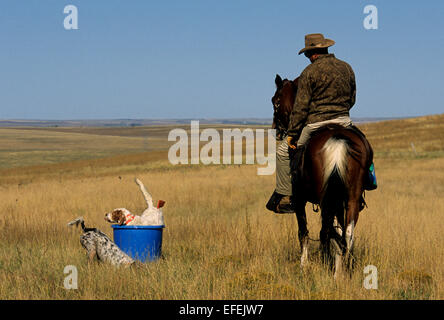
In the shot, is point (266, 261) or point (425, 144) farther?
point (425, 144)

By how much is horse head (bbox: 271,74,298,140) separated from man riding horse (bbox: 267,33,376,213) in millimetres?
383

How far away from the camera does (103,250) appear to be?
289 inches

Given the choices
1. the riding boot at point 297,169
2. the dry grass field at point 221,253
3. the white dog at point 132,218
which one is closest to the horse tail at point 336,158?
the riding boot at point 297,169

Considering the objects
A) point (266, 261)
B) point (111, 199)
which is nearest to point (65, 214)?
point (111, 199)

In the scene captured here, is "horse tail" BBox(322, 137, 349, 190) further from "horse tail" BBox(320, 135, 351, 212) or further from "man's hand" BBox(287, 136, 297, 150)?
"man's hand" BBox(287, 136, 297, 150)

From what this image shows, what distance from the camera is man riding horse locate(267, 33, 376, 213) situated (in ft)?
22.4

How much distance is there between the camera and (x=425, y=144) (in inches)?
1752

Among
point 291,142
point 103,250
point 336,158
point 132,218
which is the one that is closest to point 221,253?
point 132,218

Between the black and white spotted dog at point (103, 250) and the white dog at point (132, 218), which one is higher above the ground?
the white dog at point (132, 218)

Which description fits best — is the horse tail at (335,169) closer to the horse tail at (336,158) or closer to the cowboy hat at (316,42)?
the horse tail at (336,158)

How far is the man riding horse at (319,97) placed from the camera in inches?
269

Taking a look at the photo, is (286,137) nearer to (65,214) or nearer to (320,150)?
(320,150)

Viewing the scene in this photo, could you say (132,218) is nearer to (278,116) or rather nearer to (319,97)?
(278,116)
